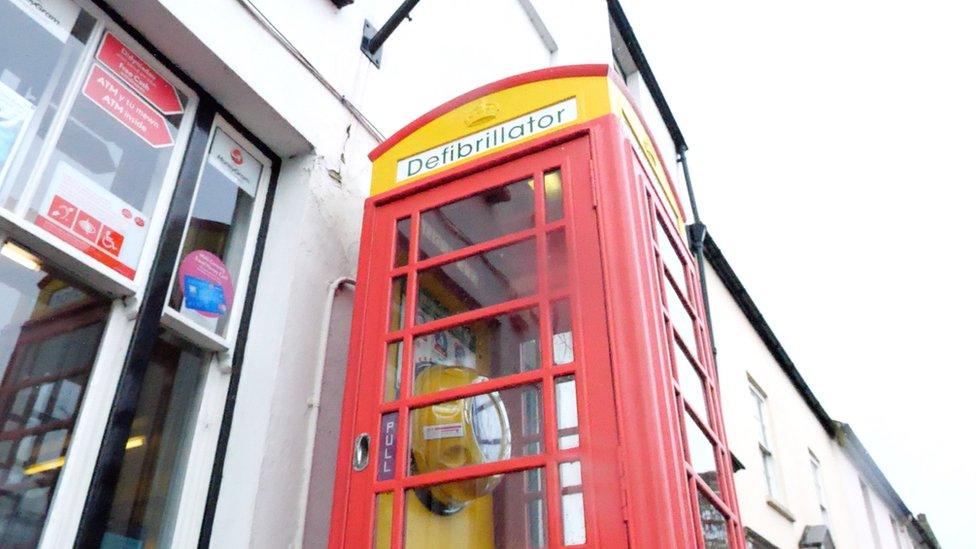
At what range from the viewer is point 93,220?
230 centimetres

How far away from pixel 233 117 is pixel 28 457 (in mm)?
1518

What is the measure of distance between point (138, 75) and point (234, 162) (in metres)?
0.47

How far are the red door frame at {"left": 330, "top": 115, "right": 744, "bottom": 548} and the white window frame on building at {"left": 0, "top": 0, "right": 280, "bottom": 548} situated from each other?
484 millimetres

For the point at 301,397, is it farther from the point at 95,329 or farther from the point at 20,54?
the point at 20,54

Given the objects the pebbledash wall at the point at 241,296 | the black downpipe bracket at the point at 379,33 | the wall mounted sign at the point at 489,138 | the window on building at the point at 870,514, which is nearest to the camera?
the pebbledash wall at the point at 241,296

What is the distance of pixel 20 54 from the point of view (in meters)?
2.28

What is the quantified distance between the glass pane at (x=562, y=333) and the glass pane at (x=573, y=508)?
1.11 ft

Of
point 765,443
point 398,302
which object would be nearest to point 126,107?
point 398,302

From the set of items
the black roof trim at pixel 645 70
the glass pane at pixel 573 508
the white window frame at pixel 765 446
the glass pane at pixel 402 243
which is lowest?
the glass pane at pixel 573 508

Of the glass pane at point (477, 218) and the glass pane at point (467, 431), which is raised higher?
the glass pane at point (477, 218)

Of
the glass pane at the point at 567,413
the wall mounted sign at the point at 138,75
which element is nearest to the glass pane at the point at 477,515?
Result: the glass pane at the point at 567,413

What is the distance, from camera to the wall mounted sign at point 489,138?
2715mm

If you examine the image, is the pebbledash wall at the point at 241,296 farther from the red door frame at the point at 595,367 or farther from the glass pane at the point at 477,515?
the glass pane at the point at 477,515

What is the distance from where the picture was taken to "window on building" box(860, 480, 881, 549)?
16000 millimetres
